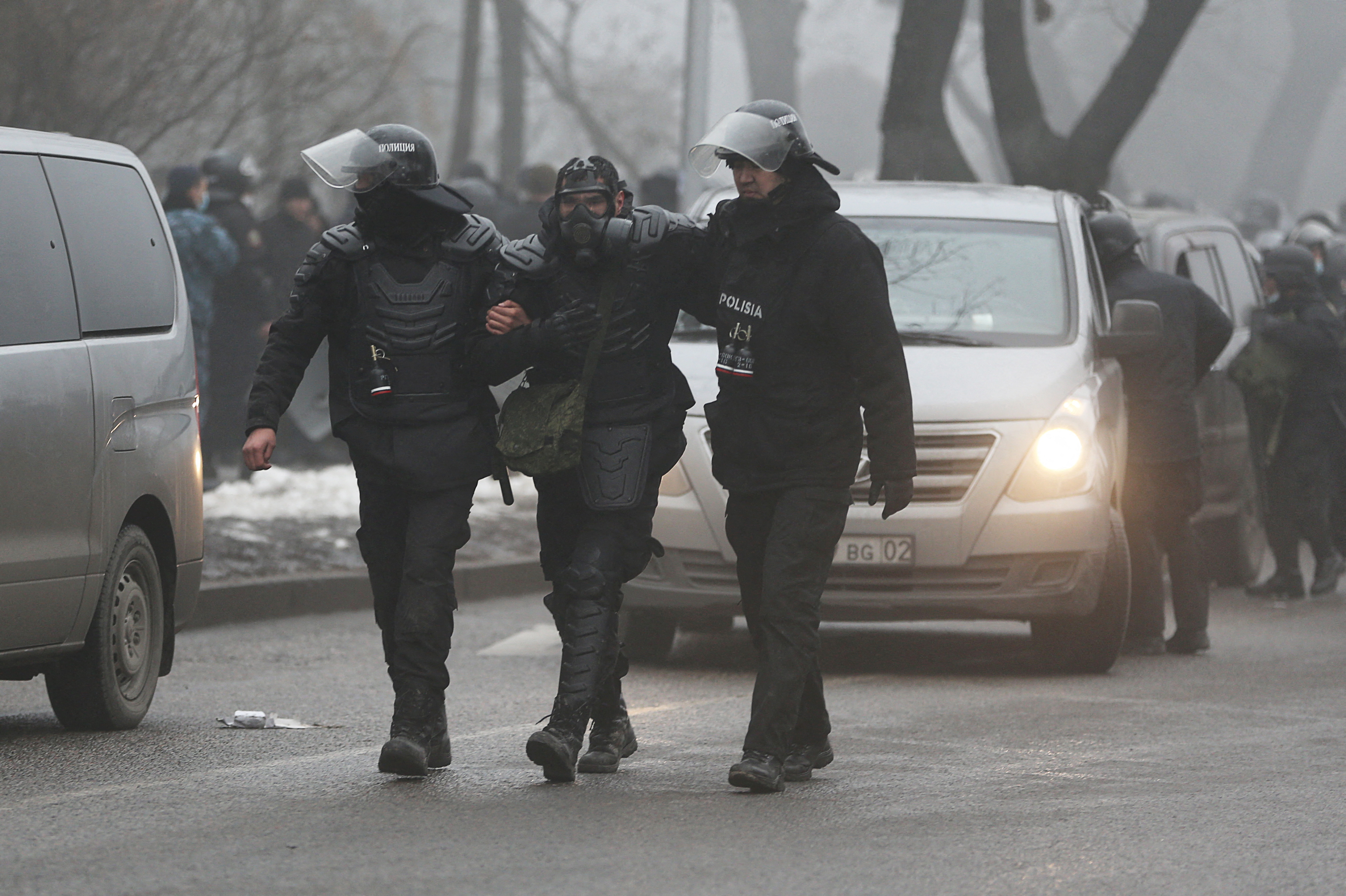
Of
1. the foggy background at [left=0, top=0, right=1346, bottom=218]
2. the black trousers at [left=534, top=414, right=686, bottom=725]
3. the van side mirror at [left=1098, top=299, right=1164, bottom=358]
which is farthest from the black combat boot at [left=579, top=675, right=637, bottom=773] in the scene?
the foggy background at [left=0, top=0, right=1346, bottom=218]

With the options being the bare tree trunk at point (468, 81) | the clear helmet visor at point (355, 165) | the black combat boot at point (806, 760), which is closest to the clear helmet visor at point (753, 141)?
the clear helmet visor at point (355, 165)

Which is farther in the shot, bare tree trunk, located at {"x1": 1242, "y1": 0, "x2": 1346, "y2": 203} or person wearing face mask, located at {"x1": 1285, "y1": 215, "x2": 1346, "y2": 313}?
bare tree trunk, located at {"x1": 1242, "y1": 0, "x2": 1346, "y2": 203}

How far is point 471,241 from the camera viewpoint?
6598 mm

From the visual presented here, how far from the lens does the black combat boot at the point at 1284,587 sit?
12.9 metres

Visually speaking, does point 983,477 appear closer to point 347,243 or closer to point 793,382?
point 793,382

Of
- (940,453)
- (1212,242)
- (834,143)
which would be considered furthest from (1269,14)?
(940,453)

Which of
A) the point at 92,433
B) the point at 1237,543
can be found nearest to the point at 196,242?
the point at 1237,543

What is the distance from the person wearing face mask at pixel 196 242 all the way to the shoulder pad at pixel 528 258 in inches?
323

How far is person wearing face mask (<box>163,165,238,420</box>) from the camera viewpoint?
14.6 meters

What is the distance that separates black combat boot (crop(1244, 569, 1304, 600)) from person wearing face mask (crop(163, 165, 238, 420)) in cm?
637

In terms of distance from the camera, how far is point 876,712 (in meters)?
8.17

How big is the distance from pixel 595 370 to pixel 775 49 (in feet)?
93.0

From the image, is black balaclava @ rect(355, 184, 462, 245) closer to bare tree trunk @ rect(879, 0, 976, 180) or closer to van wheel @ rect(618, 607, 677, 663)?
van wheel @ rect(618, 607, 677, 663)

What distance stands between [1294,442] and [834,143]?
91.4m
